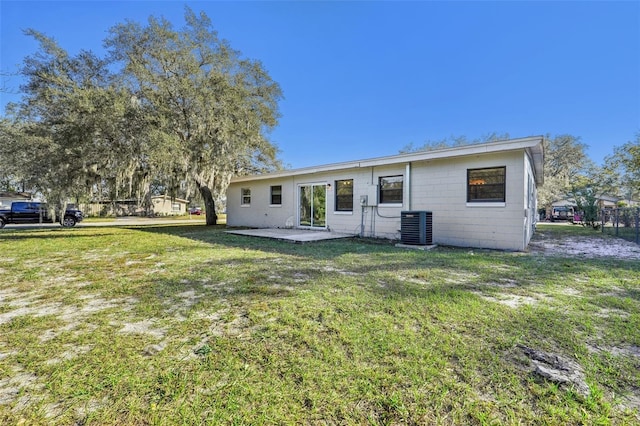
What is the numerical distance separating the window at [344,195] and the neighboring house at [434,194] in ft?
0.11

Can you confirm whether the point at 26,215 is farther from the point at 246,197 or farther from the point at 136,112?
the point at 136,112

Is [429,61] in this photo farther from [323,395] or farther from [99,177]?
[323,395]

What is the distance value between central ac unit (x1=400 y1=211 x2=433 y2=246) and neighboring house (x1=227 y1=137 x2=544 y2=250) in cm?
83

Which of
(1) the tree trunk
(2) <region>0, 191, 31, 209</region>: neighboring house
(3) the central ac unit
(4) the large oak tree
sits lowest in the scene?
(3) the central ac unit

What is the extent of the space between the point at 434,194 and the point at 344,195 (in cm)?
301

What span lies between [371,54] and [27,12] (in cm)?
1438

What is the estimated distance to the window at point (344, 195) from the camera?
31.6 feet

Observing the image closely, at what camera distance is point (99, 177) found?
923 centimetres

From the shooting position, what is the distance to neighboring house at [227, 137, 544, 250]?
6.65 metres

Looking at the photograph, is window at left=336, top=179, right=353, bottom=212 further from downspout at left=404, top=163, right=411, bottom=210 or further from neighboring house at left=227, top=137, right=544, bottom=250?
downspout at left=404, top=163, right=411, bottom=210

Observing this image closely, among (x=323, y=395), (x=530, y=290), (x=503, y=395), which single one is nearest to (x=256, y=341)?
(x=323, y=395)

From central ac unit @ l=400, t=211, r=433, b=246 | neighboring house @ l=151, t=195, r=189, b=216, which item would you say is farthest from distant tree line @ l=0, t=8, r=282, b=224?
neighboring house @ l=151, t=195, r=189, b=216

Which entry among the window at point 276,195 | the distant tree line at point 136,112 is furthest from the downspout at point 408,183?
the distant tree line at point 136,112

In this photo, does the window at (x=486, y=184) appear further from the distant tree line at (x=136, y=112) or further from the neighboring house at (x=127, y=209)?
the neighboring house at (x=127, y=209)
